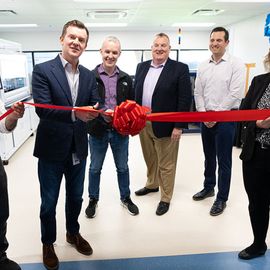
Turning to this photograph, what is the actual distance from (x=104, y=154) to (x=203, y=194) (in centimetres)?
122

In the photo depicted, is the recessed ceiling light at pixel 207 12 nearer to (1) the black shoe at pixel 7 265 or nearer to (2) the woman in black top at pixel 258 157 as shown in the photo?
(2) the woman in black top at pixel 258 157

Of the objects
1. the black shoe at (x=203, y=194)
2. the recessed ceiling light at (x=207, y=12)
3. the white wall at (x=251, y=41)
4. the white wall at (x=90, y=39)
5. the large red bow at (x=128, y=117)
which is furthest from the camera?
the white wall at (x=90, y=39)

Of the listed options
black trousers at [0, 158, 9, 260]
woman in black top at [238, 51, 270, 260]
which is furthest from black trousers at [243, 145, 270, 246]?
black trousers at [0, 158, 9, 260]

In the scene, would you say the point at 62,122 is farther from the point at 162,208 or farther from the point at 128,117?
the point at 162,208

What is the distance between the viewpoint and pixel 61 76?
168 centimetres

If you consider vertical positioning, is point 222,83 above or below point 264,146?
above

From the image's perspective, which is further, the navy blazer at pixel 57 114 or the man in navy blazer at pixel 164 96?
the man in navy blazer at pixel 164 96

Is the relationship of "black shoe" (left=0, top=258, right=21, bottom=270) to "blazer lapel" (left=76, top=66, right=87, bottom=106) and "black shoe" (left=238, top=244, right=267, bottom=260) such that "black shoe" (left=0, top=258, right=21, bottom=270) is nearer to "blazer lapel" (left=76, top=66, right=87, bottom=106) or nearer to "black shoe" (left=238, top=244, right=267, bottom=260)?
"blazer lapel" (left=76, top=66, right=87, bottom=106)

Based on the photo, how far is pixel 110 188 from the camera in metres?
3.33

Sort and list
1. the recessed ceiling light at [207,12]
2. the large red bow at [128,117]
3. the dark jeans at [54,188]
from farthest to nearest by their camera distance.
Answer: the recessed ceiling light at [207,12] → the dark jeans at [54,188] → the large red bow at [128,117]

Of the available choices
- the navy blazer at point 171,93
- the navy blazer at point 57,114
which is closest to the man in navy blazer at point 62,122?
the navy blazer at point 57,114

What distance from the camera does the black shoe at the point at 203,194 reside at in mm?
2980

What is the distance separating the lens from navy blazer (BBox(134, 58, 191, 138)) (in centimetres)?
247

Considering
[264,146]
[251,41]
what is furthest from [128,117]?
[251,41]
